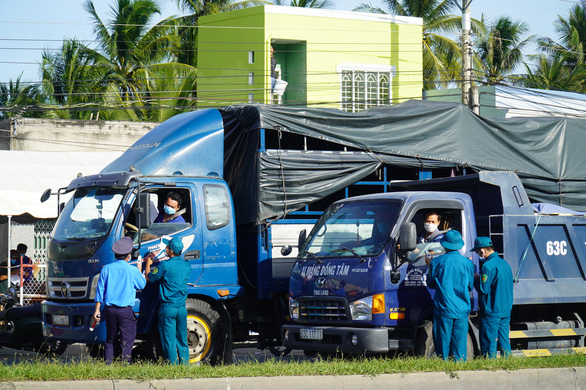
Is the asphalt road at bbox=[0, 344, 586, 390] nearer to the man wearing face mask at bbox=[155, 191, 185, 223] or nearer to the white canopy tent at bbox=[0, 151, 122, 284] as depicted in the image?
the man wearing face mask at bbox=[155, 191, 185, 223]

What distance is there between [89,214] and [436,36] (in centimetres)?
2683

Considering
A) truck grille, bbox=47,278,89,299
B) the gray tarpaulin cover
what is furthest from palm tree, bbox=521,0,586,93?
truck grille, bbox=47,278,89,299

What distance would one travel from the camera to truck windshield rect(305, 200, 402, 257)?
881 centimetres

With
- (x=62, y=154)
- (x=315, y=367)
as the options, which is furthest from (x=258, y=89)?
(x=315, y=367)

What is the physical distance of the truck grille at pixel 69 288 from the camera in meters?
9.25

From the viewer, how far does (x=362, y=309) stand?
851 cm

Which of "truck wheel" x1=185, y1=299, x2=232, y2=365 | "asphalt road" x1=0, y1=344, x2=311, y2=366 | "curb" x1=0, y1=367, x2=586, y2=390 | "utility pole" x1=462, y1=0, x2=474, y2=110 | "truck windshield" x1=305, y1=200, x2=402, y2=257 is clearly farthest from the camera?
"utility pole" x1=462, y1=0, x2=474, y2=110

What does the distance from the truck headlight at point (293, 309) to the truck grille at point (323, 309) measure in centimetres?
6

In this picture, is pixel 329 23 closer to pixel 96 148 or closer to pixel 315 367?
pixel 96 148

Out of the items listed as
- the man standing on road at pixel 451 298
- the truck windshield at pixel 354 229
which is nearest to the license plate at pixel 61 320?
the truck windshield at pixel 354 229

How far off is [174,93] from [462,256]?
23.5m

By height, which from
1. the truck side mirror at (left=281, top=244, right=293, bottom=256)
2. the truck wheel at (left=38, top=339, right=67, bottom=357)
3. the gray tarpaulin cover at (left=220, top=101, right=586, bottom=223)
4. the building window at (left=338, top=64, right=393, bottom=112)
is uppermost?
the building window at (left=338, top=64, right=393, bottom=112)

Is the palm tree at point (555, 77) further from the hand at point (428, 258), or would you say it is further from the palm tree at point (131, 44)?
the hand at point (428, 258)

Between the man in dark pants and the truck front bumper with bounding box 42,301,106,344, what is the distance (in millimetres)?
296
